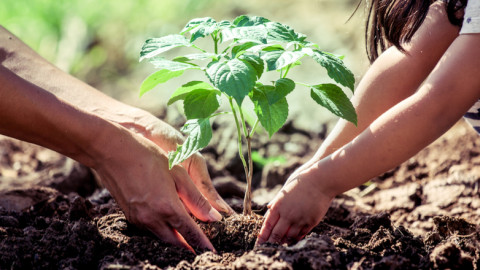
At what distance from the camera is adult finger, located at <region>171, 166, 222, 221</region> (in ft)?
6.15

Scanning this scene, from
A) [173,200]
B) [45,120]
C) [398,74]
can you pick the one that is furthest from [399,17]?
[45,120]

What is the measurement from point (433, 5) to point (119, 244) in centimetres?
146

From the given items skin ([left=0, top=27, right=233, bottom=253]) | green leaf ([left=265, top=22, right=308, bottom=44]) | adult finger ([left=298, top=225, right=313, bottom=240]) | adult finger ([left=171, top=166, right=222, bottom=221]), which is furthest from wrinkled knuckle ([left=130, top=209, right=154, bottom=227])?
green leaf ([left=265, top=22, right=308, bottom=44])

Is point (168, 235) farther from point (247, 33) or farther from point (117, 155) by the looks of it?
point (247, 33)

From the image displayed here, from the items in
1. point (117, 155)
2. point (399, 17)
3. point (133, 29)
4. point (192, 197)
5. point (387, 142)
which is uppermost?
point (133, 29)

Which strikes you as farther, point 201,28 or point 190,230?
point 190,230

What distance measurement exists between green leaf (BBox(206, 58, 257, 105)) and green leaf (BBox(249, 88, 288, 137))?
0.11 meters

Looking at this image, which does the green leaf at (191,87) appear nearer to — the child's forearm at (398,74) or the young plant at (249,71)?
the young plant at (249,71)

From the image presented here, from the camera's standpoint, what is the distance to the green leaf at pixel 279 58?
1496 millimetres

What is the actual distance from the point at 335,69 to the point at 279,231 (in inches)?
20.9

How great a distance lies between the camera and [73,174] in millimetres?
3039

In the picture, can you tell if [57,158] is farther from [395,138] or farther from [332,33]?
[395,138]

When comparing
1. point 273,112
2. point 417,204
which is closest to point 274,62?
point 273,112

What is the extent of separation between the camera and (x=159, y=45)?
163cm
